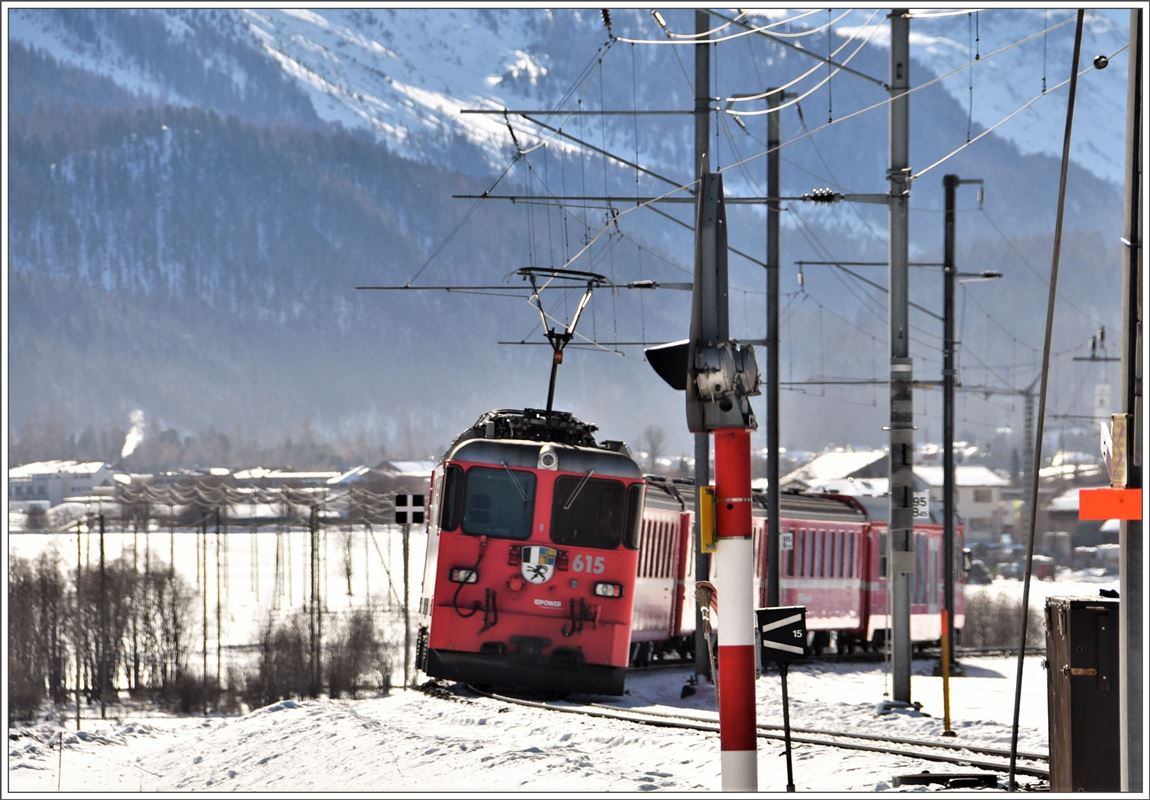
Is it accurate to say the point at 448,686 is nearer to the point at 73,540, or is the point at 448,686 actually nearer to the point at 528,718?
the point at 528,718

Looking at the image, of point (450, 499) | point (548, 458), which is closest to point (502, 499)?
point (450, 499)

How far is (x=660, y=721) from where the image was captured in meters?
19.8

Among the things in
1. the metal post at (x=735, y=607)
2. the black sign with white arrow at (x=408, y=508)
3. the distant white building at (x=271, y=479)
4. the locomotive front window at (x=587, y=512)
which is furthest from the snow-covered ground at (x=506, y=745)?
the distant white building at (x=271, y=479)

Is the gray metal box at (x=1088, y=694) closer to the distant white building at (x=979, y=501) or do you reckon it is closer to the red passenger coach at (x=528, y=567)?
the red passenger coach at (x=528, y=567)

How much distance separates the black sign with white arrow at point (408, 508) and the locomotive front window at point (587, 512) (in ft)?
23.3

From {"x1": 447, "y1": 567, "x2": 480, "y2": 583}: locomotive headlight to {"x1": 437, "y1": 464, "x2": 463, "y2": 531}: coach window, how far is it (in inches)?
21.5

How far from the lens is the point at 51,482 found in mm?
175250

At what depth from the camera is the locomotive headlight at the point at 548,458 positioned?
24.0m

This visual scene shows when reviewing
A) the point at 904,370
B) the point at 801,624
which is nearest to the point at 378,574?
the point at 904,370

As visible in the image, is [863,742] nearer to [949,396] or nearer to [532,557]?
[532,557]

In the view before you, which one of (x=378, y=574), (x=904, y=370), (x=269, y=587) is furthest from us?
(x=378, y=574)

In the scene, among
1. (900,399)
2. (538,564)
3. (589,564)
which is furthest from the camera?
(589,564)

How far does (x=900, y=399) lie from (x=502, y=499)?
5.34 metres

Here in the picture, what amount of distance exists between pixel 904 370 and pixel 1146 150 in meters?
12.8
